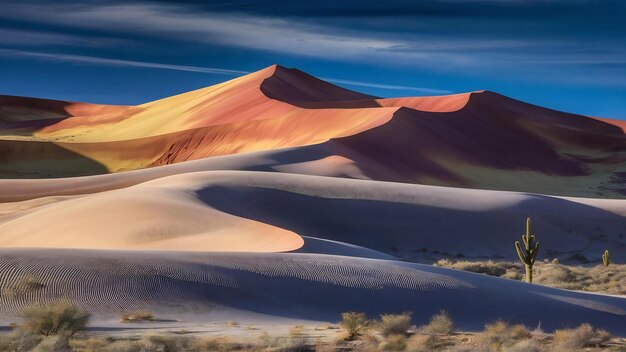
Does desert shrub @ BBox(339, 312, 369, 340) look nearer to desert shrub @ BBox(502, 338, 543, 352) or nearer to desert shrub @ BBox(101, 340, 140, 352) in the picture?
desert shrub @ BBox(502, 338, 543, 352)

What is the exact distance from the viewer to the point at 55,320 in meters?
10.6

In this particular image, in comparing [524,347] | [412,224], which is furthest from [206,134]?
[524,347]

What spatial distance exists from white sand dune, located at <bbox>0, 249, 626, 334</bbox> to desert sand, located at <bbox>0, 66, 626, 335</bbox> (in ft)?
0.14

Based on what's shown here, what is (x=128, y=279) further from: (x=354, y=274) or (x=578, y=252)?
(x=578, y=252)

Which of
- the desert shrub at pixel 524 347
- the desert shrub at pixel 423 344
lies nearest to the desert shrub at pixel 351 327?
the desert shrub at pixel 423 344

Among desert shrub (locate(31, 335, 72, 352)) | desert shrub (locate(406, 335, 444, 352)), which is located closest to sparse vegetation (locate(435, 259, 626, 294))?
desert shrub (locate(406, 335, 444, 352))

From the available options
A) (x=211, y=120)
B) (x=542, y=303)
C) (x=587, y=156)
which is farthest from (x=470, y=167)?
(x=542, y=303)

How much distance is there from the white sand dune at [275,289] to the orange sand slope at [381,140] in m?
32.7

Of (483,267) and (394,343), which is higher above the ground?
(483,267)

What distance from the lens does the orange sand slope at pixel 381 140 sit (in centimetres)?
6066

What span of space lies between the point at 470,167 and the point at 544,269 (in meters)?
38.4

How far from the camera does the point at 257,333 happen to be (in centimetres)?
1195

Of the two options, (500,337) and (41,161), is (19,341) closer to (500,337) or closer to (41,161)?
(500,337)

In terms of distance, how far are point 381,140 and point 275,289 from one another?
45253mm
